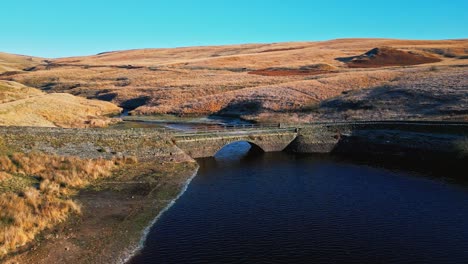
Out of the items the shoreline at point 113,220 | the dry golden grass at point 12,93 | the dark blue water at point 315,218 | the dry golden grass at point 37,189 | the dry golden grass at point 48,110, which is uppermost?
the dry golden grass at point 12,93

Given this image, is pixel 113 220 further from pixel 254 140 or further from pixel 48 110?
pixel 48 110

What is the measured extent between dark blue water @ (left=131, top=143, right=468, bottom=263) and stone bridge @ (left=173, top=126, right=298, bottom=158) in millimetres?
6000

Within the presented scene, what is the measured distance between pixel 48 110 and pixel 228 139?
46854mm

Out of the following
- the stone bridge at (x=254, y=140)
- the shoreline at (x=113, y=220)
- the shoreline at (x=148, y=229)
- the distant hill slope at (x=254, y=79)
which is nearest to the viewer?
the shoreline at (x=113, y=220)

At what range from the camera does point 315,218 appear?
34.2 metres

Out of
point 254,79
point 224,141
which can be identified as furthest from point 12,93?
point 224,141

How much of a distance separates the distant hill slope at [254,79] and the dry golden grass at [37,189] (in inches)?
2009

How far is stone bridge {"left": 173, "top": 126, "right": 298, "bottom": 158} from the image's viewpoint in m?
56.9

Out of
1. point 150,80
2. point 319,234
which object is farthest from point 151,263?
point 150,80

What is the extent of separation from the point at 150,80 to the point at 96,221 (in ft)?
397

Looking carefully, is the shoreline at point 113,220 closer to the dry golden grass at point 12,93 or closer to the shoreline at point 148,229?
the shoreline at point 148,229

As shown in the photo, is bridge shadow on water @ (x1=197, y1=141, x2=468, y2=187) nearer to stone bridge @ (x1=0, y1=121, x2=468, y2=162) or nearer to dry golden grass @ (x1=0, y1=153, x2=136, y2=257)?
stone bridge @ (x1=0, y1=121, x2=468, y2=162)

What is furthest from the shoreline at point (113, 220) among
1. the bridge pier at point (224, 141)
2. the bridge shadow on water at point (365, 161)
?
the bridge shadow on water at point (365, 161)

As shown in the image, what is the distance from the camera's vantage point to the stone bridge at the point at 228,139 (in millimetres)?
56938
